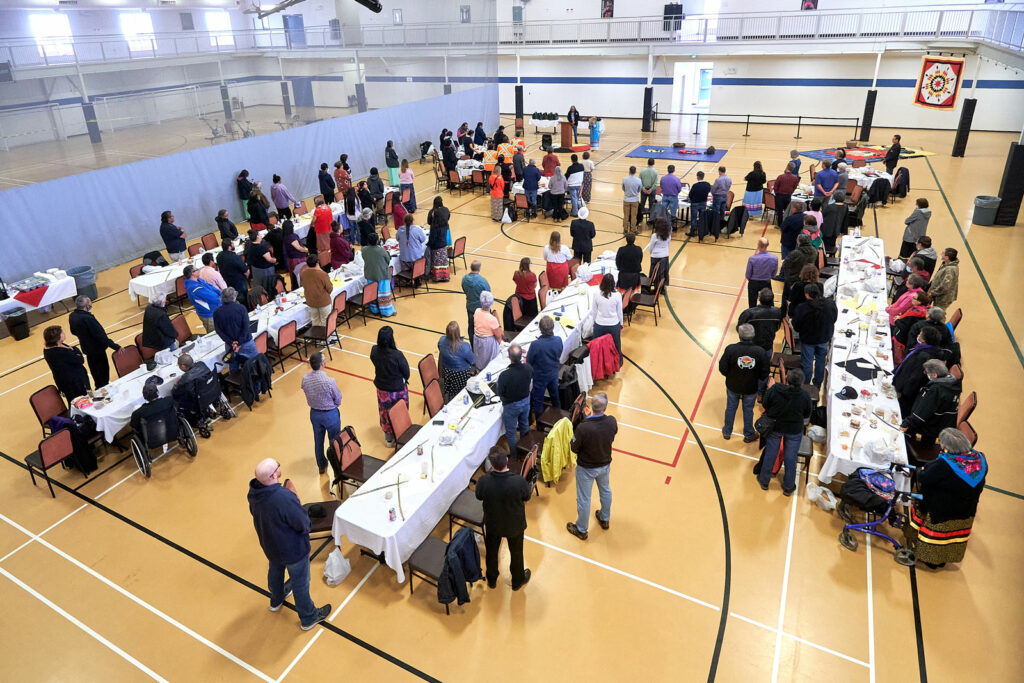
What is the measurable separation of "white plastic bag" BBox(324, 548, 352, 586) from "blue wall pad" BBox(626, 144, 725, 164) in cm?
2109

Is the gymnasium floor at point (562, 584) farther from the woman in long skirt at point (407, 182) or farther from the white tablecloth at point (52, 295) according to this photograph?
the woman in long skirt at point (407, 182)

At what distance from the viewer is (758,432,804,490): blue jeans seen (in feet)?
23.0

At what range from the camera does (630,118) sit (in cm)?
3275

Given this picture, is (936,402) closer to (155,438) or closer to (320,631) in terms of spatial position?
(320,631)

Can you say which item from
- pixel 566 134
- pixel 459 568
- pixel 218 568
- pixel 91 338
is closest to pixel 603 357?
pixel 459 568

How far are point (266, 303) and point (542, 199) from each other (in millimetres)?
9141

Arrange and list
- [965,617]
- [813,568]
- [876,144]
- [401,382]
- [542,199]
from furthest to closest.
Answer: [876,144] < [542,199] < [401,382] < [813,568] < [965,617]

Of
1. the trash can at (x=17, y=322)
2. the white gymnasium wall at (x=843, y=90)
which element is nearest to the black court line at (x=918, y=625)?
the trash can at (x=17, y=322)

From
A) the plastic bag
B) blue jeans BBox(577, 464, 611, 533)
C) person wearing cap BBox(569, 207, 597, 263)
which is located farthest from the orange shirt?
the plastic bag

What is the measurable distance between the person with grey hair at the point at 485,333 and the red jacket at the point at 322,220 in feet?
20.7

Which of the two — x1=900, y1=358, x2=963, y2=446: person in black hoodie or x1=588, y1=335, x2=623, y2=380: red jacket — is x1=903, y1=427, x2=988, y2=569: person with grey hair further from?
x1=588, y1=335, x2=623, y2=380: red jacket

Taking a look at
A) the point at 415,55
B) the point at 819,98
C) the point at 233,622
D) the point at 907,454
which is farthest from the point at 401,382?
the point at 819,98

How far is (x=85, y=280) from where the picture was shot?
13203 mm

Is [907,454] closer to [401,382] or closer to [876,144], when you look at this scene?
[401,382]
